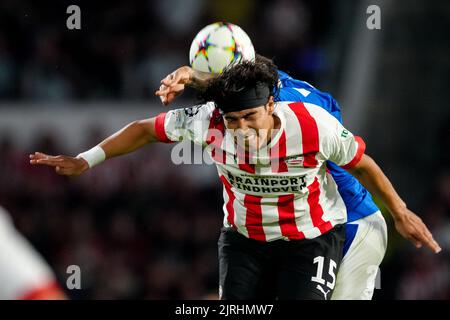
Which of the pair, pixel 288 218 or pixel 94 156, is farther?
pixel 94 156

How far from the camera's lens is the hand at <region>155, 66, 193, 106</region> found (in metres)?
4.93

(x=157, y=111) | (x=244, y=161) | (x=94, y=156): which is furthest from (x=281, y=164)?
(x=157, y=111)

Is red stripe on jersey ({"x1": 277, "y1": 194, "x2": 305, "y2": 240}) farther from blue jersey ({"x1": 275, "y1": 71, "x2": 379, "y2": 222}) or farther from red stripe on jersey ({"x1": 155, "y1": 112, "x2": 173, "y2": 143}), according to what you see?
red stripe on jersey ({"x1": 155, "y1": 112, "x2": 173, "y2": 143})

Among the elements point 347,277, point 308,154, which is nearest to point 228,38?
point 308,154

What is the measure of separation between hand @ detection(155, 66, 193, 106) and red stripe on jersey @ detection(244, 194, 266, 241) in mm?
640

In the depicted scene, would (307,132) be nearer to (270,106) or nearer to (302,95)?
(270,106)

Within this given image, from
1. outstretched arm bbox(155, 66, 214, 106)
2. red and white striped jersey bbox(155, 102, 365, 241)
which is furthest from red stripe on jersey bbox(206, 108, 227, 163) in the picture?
outstretched arm bbox(155, 66, 214, 106)

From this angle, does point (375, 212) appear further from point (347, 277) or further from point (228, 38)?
point (228, 38)

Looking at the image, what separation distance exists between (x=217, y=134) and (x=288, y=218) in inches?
21.9

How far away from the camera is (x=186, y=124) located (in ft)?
17.1

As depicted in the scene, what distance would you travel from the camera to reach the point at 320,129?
498cm

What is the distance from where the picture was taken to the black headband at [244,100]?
16.2 ft

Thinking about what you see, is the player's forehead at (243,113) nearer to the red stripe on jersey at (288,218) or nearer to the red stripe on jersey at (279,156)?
the red stripe on jersey at (279,156)
